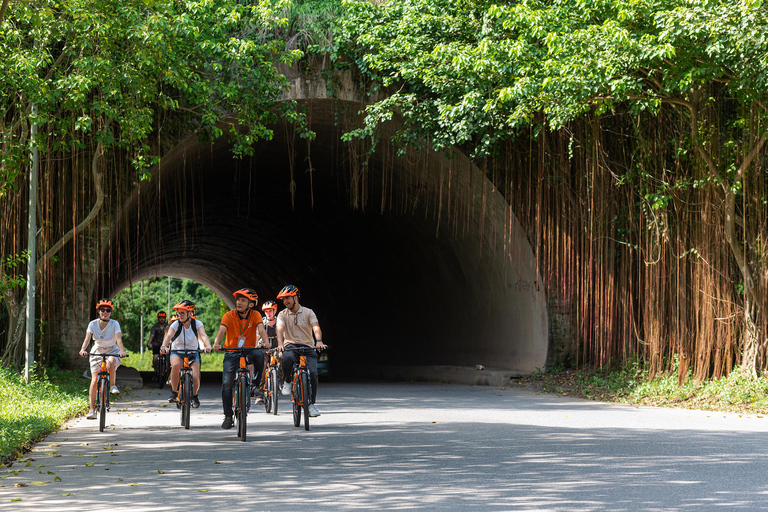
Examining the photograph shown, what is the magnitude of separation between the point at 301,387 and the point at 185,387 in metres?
1.15

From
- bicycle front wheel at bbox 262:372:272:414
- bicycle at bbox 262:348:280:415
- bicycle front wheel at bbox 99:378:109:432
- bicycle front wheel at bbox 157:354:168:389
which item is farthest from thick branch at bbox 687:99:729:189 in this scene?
bicycle front wheel at bbox 157:354:168:389

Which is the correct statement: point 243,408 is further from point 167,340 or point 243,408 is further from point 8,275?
point 8,275

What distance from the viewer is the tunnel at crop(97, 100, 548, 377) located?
17438mm

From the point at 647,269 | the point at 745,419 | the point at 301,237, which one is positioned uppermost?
the point at 301,237

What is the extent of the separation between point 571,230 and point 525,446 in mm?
8811

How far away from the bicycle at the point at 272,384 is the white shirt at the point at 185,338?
4.31 feet

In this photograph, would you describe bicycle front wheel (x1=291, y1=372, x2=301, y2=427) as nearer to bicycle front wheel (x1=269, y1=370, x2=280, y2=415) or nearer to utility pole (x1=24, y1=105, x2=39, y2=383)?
bicycle front wheel (x1=269, y1=370, x2=280, y2=415)

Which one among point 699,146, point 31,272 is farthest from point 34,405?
point 699,146

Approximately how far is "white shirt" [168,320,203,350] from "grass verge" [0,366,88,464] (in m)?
1.43

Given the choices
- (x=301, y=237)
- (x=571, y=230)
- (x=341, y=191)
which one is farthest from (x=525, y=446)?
(x=301, y=237)

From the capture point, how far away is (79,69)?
11969mm

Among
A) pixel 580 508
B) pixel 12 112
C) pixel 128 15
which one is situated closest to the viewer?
pixel 580 508

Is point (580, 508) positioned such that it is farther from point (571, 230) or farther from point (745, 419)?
point (571, 230)

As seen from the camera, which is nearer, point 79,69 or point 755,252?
point 79,69
